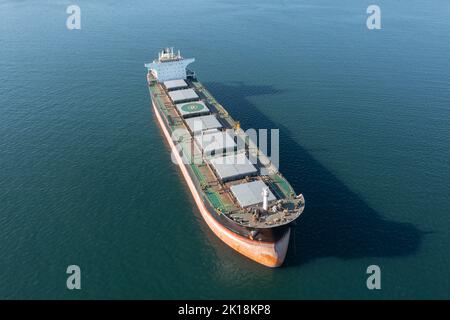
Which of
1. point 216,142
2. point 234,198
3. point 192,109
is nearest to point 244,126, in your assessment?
point 192,109

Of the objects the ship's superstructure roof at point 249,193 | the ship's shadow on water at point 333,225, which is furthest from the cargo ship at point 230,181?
the ship's shadow on water at point 333,225

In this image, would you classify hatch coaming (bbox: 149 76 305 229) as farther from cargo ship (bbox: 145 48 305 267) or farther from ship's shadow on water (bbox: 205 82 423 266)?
ship's shadow on water (bbox: 205 82 423 266)

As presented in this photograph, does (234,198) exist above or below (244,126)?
below

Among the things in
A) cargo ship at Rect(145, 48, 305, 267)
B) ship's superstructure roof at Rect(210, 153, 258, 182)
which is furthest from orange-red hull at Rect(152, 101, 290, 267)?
ship's superstructure roof at Rect(210, 153, 258, 182)

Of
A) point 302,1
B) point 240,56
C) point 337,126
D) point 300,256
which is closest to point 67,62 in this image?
point 240,56

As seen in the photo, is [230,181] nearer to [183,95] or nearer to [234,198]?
[234,198]
